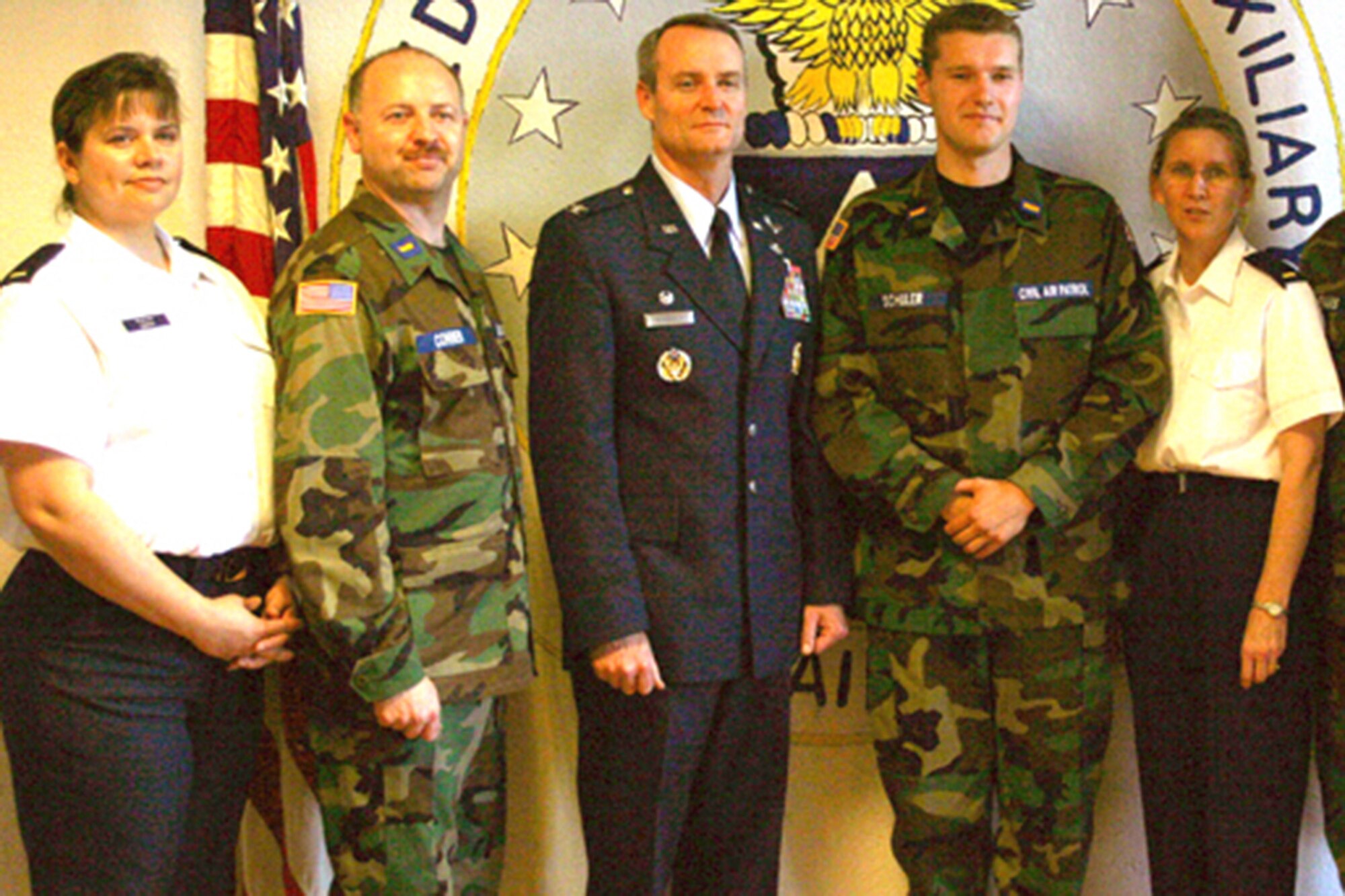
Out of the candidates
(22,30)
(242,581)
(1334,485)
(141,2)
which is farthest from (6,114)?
(1334,485)

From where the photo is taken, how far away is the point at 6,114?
2.68 m

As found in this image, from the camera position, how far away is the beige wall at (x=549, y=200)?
2.67 meters

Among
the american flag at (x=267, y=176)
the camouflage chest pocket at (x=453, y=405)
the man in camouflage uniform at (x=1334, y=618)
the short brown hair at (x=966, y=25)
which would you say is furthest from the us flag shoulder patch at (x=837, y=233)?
the american flag at (x=267, y=176)

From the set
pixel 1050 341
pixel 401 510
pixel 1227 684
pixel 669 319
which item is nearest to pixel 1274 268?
pixel 1050 341

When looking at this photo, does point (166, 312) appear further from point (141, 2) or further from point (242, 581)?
point (141, 2)

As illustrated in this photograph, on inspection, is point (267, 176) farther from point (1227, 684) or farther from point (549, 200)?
point (1227, 684)

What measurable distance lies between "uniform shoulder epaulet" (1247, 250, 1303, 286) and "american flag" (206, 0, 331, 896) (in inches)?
78.6

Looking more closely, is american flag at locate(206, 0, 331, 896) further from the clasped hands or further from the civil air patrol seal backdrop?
the clasped hands

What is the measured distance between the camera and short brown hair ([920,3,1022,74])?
2355 millimetres

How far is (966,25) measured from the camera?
2.36 metres

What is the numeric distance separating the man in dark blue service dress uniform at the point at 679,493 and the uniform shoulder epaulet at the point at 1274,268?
3.04 ft

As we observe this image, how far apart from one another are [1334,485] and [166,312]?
216 centimetres

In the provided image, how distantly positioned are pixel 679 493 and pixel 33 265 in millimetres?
1136

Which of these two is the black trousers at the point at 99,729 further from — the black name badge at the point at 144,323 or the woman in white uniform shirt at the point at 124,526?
the black name badge at the point at 144,323
